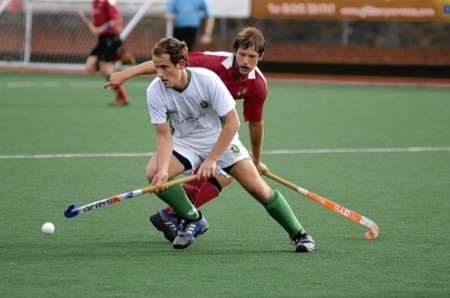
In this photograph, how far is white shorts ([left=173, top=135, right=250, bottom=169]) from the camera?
6586mm

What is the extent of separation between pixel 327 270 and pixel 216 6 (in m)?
13.6

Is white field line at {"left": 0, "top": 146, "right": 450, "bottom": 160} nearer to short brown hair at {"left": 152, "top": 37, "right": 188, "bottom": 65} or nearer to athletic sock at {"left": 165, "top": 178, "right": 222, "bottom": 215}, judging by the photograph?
athletic sock at {"left": 165, "top": 178, "right": 222, "bottom": 215}

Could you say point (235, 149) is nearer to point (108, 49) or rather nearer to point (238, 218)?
point (238, 218)

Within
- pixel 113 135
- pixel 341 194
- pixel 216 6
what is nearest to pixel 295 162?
pixel 341 194

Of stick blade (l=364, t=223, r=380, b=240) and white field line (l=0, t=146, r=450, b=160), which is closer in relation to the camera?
stick blade (l=364, t=223, r=380, b=240)

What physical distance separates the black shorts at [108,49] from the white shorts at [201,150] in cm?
897

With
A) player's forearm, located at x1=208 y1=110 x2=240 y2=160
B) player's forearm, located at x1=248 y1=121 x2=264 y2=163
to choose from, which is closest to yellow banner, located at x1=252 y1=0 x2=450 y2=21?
player's forearm, located at x1=248 y1=121 x2=264 y2=163

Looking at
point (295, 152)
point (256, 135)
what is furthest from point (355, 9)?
point (256, 135)

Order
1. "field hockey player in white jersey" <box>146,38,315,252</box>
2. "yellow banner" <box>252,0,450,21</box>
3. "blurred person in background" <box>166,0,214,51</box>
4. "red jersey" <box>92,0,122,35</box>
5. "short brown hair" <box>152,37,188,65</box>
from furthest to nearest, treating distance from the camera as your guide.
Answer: "yellow banner" <box>252,0,450,21</box>, "blurred person in background" <box>166,0,214,51</box>, "red jersey" <box>92,0,122,35</box>, "field hockey player in white jersey" <box>146,38,315,252</box>, "short brown hair" <box>152,37,188,65</box>

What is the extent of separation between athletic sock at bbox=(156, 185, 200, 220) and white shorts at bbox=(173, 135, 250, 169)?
19cm

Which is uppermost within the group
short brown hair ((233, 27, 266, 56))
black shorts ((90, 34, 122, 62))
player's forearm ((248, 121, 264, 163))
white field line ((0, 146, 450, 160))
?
short brown hair ((233, 27, 266, 56))

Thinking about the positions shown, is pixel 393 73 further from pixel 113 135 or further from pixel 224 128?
pixel 224 128

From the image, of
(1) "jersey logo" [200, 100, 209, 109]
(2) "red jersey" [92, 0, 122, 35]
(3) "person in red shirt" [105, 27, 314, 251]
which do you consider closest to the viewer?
(1) "jersey logo" [200, 100, 209, 109]

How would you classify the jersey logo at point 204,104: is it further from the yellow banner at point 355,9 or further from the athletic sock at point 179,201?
the yellow banner at point 355,9
